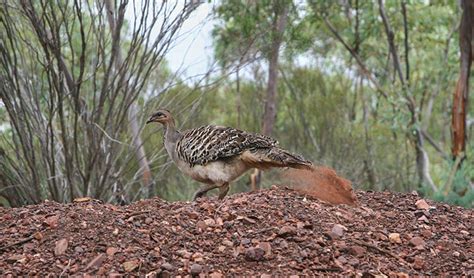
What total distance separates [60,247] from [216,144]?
80.3 inches

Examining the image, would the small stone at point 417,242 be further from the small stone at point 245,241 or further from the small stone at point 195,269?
the small stone at point 195,269

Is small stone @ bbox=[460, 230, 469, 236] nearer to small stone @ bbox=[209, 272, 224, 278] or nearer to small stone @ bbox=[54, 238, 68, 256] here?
small stone @ bbox=[209, 272, 224, 278]

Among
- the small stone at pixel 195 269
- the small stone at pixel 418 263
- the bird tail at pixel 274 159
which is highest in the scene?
the bird tail at pixel 274 159

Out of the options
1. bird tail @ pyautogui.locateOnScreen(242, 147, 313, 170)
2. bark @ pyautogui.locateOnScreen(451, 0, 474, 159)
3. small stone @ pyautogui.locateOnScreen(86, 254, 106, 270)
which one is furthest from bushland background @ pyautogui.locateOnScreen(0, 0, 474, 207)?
small stone @ pyautogui.locateOnScreen(86, 254, 106, 270)

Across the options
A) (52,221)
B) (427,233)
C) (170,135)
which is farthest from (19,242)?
(170,135)

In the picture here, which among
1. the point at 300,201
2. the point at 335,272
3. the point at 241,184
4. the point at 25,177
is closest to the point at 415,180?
the point at 241,184

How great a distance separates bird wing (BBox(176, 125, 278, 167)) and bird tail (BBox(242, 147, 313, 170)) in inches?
2.4

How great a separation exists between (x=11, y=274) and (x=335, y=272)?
1.64 m

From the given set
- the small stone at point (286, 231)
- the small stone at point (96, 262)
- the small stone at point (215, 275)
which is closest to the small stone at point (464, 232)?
the small stone at point (286, 231)

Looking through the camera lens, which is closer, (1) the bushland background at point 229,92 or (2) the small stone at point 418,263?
(2) the small stone at point 418,263

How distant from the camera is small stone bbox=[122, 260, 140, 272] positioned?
13.6 feet

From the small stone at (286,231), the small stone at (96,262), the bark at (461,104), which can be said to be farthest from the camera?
the bark at (461,104)

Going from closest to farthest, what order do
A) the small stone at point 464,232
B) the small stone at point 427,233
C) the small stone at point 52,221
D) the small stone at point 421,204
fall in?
the small stone at point 52,221 < the small stone at point 427,233 < the small stone at point 464,232 < the small stone at point 421,204

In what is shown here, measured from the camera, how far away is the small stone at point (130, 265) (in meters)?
4.13
